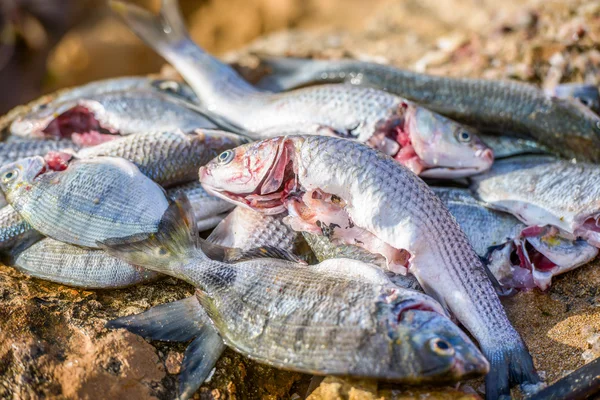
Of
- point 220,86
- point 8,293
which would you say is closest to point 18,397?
point 8,293

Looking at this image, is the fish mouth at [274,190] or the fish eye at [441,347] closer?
the fish eye at [441,347]

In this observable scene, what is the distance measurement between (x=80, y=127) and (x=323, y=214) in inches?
85.1

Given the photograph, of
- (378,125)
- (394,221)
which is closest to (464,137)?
(378,125)

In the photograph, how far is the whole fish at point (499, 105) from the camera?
12.5 ft

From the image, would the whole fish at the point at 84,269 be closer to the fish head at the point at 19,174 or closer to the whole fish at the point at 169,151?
the fish head at the point at 19,174

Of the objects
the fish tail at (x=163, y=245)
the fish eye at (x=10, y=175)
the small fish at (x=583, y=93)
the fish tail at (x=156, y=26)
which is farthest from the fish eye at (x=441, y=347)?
the fish tail at (x=156, y=26)

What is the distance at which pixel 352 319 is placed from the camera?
7.82 ft

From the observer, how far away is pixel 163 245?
2883mm

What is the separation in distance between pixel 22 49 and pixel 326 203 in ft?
25.5

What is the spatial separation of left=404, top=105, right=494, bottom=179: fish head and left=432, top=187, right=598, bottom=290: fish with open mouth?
1.03 feet

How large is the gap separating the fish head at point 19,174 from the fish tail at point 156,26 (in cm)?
159

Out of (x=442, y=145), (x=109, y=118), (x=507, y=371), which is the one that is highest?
(x=109, y=118)

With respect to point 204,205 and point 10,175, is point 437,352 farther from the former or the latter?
point 10,175

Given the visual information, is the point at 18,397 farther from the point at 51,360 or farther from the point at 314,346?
the point at 314,346
